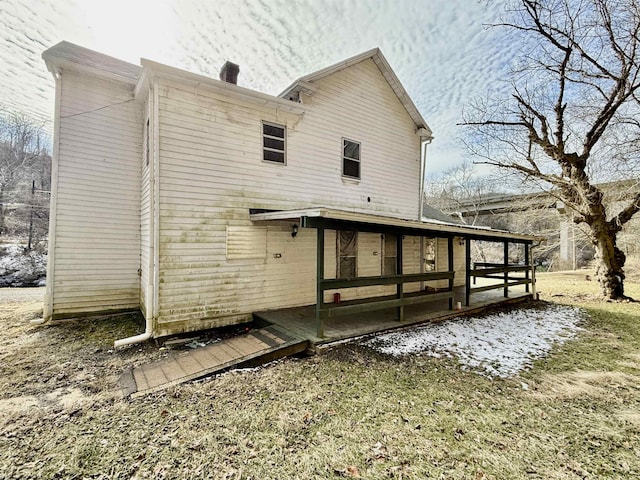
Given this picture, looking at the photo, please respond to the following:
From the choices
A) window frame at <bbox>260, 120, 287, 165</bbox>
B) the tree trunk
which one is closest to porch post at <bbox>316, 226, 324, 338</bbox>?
window frame at <bbox>260, 120, 287, 165</bbox>

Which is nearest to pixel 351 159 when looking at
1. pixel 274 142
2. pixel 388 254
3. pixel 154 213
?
pixel 274 142

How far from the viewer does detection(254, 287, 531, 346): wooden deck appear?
5672 mm

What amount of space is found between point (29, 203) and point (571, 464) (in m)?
33.0

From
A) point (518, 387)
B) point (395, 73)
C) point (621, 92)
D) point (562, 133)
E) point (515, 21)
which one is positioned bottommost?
point (518, 387)

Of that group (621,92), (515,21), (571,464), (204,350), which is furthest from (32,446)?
(621,92)

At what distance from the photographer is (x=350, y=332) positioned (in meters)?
5.82

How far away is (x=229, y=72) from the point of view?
7.05m

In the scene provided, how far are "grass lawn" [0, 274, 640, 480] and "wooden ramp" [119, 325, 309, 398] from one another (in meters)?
0.19

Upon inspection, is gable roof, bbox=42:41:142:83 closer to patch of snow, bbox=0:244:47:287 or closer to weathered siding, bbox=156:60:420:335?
weathered siding, bbox=156:60:420:335

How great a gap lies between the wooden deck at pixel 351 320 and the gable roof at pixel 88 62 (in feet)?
22.8

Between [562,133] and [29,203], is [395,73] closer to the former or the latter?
[562,133]

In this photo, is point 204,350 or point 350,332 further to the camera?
point 350,332

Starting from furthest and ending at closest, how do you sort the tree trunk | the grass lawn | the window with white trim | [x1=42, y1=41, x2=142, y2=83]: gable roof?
the tree trunk, the window with white trim, [x1=42, y1=41, x2=142, y2=83]: gable roof, the grass lawn

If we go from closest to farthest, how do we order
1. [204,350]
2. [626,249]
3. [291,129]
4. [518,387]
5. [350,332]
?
[518,387]
[204,350]
[350,332]
[291,129]
[626,249]
